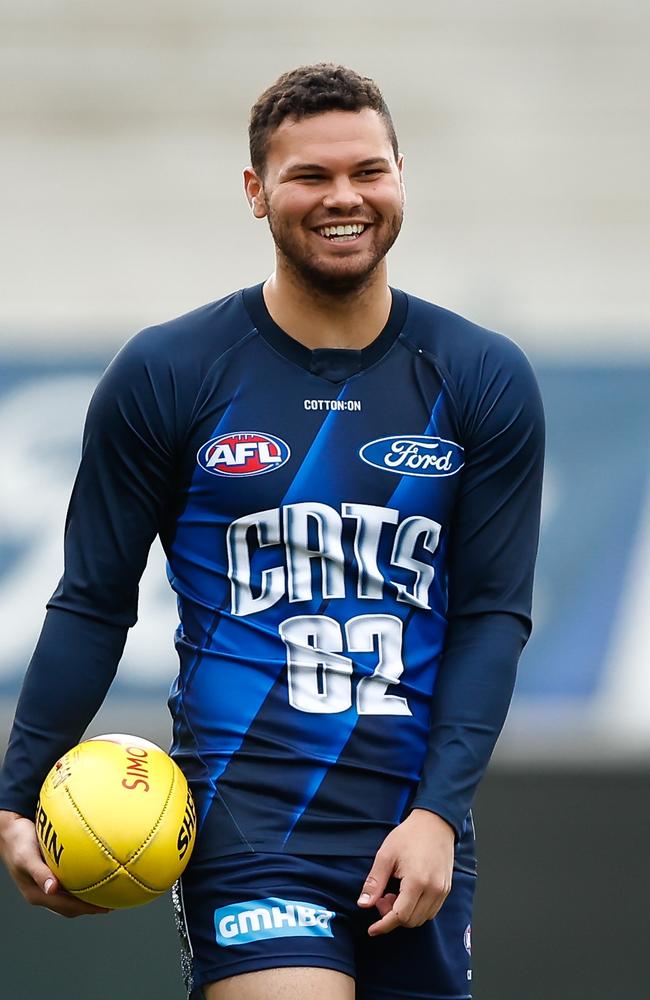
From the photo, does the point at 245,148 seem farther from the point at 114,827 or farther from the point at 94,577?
the point at 114,827

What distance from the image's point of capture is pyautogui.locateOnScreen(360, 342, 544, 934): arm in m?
2.57

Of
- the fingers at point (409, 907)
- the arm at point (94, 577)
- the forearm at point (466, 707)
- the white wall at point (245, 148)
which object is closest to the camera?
the fingers at point (409, 907)

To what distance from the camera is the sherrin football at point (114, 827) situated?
95.7 inches

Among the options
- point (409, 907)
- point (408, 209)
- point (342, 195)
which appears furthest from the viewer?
point (408, 209)

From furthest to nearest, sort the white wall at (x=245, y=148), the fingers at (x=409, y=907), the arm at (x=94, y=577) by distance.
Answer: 1. the white wall at (x=245, y=148)
2. the arm at (x=94, y=577)
3. the fingers at (x=409, y=907)

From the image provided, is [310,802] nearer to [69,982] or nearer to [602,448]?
[69,982]

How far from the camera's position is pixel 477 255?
9.02 metres

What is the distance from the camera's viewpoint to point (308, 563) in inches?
103

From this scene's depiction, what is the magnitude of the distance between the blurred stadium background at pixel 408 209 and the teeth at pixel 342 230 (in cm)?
465

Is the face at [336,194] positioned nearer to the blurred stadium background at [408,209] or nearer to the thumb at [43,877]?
the thumb at [43,877]

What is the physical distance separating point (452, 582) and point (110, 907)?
775mm

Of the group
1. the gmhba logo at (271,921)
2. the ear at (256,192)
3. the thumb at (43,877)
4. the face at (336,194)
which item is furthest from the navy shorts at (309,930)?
the ear at (256,192)

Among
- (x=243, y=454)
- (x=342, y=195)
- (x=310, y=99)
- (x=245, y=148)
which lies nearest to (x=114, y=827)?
(x=243, y=454)

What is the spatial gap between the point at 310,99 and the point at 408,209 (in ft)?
21.7
